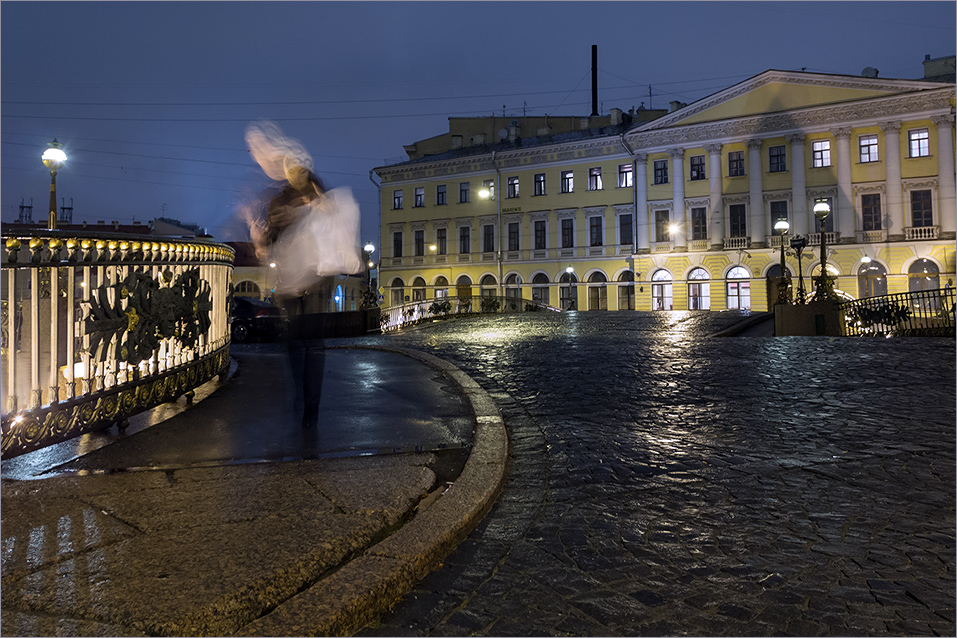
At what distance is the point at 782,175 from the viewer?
41.0 metres

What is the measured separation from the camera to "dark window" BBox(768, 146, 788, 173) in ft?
135

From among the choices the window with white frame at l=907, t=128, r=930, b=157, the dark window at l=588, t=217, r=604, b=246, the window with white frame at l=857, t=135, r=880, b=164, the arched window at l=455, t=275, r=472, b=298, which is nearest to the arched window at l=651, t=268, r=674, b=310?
the dark window at l=588, t=217, r=604, b=246

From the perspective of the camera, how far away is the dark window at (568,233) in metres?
47.4

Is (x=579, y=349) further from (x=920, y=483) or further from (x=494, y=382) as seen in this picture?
(x=920, y=483)

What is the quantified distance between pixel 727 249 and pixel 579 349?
33839 millimetres

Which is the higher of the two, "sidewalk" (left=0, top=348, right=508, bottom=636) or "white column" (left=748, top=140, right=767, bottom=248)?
"white column" (left=748, top=140, right=767, bottom=248)

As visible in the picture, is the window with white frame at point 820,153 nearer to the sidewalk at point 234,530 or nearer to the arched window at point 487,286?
the arched window at point 487,286

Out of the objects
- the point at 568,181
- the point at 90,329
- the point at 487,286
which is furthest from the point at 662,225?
the point at 90,329

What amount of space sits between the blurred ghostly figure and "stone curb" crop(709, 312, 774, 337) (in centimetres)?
1168

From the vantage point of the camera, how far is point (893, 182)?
38344 millimetres

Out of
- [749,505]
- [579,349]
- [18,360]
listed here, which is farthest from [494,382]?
[18,360]

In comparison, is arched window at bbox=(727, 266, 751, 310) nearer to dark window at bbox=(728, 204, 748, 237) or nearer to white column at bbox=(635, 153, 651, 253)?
dark window at bbox=(728, 204, 748, 237)

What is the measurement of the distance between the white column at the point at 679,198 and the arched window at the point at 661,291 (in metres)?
1.99

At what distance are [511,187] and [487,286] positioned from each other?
7.69 meters
